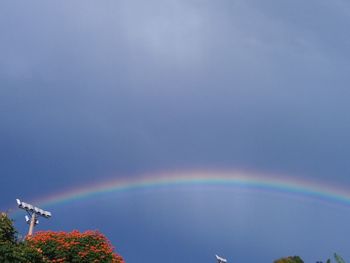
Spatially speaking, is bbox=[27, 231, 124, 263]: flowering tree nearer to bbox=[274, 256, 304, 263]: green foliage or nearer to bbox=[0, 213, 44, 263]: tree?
bbox=[0, 213, 44, 263]: tree

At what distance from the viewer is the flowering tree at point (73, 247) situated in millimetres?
27141

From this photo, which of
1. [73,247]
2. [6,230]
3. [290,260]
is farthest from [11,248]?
[290,260]

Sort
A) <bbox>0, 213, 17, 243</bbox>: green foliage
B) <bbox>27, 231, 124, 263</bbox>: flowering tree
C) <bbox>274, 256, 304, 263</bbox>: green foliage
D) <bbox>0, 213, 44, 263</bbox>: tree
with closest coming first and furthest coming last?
<bbox>0, 213, 44, 263</bbox>: tree
<bbox>0, 213, 17, 243</bbox>: green foliage
<bbox>27, 231, 124, 263</bbox>: flowering tree
<bbox>274, 256, 304, 263</bbox>: green foliage

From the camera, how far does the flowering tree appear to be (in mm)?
27141

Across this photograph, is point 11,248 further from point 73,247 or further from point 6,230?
point 73,247

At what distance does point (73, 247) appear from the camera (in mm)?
27266

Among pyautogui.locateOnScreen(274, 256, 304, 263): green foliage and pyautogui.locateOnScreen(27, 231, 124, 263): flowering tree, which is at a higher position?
pyautogui.locateOnScreen(274, 256, 304, 263): green foliage

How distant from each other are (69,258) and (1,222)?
381 centimetres

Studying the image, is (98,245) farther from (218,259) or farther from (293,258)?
(218,259)

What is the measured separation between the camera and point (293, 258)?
29.7 meters

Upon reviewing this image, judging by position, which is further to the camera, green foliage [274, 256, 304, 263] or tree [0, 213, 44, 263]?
green foliage [274, 256, 304, 263]

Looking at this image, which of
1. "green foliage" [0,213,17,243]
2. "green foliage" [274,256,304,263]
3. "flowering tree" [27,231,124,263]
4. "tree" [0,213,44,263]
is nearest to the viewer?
"tree" [0,213,44,263]

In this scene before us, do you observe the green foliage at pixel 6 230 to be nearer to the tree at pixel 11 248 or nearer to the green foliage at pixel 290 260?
the tree at pixel 11 248

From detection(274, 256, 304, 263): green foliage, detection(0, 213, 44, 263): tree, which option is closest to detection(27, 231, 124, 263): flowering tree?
detection(0, 213, 44, 263): tree
